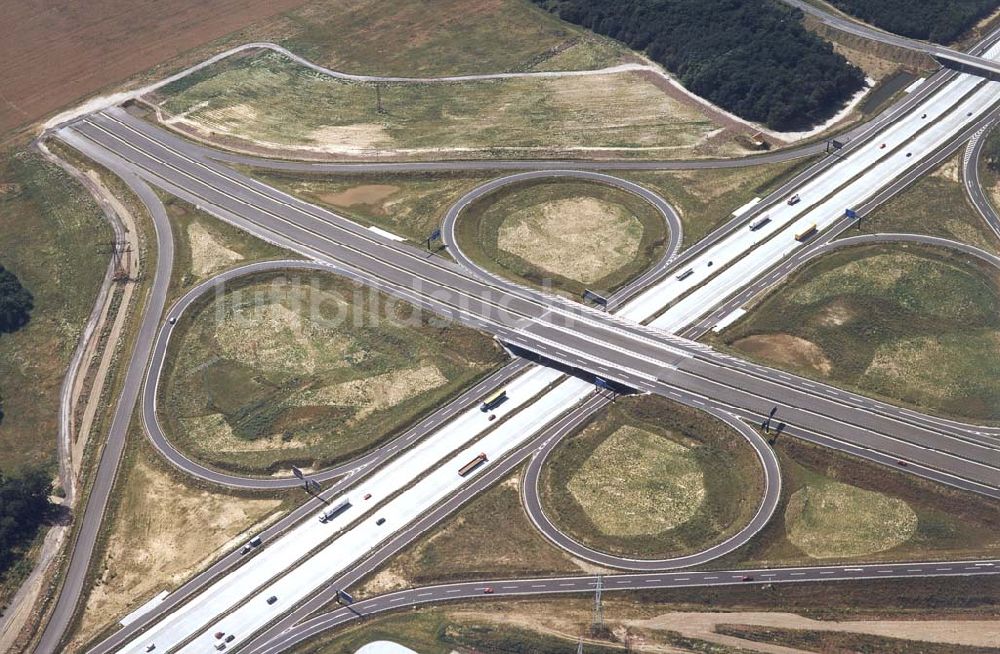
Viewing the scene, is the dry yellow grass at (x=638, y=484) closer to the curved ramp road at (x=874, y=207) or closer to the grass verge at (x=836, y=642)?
the grass verge at (x=836, y=642)

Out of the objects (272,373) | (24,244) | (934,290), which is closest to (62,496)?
(272,373)

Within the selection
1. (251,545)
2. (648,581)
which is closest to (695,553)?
(648,581)

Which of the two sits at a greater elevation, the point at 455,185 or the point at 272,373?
the point at 455,185

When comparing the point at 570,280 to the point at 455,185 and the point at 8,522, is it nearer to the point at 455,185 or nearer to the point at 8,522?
the point at 455,185

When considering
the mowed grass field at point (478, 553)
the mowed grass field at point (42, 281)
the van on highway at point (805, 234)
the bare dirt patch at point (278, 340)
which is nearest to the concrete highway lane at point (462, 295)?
the bare dirt patch at point (278, 340)

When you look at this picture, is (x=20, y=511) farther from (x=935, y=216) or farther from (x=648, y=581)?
(x=935, y=216)
